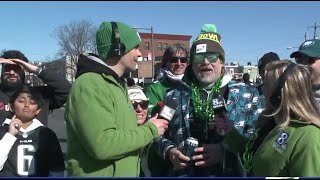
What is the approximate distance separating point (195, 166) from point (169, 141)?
1.09 feet

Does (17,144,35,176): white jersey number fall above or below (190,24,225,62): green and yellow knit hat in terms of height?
below

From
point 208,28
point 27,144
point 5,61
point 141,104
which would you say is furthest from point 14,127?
point 208,28

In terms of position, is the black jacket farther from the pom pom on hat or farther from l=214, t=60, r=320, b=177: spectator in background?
l=214, t=60, r=320, b=177: spectator in background

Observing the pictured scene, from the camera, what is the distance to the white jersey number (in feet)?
11.7

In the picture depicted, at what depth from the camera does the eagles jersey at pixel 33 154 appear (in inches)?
140

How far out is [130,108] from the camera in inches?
117

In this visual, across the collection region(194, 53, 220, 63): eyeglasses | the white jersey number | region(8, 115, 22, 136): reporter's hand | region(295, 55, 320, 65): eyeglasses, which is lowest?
the white jersey number

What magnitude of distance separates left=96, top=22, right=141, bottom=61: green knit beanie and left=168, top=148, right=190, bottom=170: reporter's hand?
0.96 meters

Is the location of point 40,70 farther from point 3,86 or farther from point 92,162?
point 92,162

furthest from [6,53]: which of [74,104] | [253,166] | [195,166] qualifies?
[253,166]

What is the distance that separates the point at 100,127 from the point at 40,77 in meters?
1.72

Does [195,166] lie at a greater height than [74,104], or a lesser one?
lesser

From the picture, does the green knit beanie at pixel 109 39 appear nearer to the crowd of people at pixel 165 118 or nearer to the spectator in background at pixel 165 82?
the crowd of people at pixel 165 118

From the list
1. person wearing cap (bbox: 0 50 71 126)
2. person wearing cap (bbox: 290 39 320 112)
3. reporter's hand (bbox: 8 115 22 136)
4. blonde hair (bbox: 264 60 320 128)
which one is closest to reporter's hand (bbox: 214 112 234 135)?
blonde hair (bbox: 264 60 320 128)
